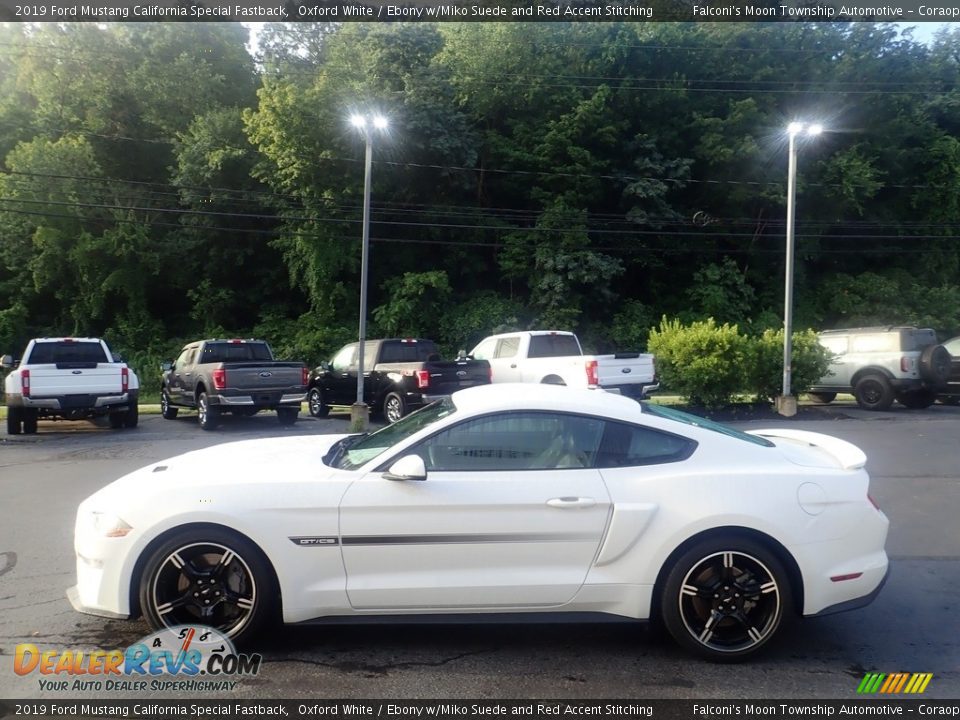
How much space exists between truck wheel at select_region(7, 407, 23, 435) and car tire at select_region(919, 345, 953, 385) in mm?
19960

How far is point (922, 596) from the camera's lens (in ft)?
17.7

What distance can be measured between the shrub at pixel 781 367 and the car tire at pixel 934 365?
2.16 meters

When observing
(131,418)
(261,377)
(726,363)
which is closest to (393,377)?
(261,377)

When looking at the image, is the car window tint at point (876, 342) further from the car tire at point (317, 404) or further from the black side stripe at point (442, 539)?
the black side stripe at point (442, 539)

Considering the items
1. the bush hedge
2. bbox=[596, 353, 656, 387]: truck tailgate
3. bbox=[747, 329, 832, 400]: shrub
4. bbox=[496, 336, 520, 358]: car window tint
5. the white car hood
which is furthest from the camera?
bbox=[747, 329, 832, 400]: shrub

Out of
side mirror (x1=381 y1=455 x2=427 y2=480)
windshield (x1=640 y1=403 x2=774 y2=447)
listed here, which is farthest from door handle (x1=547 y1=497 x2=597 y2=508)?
windshield (x1=640 y1=403 x2=774 y2=447)

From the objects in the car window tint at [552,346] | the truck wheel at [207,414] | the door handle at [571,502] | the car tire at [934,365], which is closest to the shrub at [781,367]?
the car tire at [934,365]

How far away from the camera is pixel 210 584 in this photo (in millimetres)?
4211

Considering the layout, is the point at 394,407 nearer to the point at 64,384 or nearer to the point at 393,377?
the point at 393,377

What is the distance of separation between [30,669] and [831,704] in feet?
13.6

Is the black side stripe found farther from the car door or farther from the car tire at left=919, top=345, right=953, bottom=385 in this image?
the car tire at left=919, top=345, right=953, bottom=385

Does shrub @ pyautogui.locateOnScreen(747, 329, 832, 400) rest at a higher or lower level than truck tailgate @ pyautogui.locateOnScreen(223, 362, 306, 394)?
higher

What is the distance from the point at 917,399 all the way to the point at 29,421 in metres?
20.4

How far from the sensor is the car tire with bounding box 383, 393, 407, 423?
16516 mm
